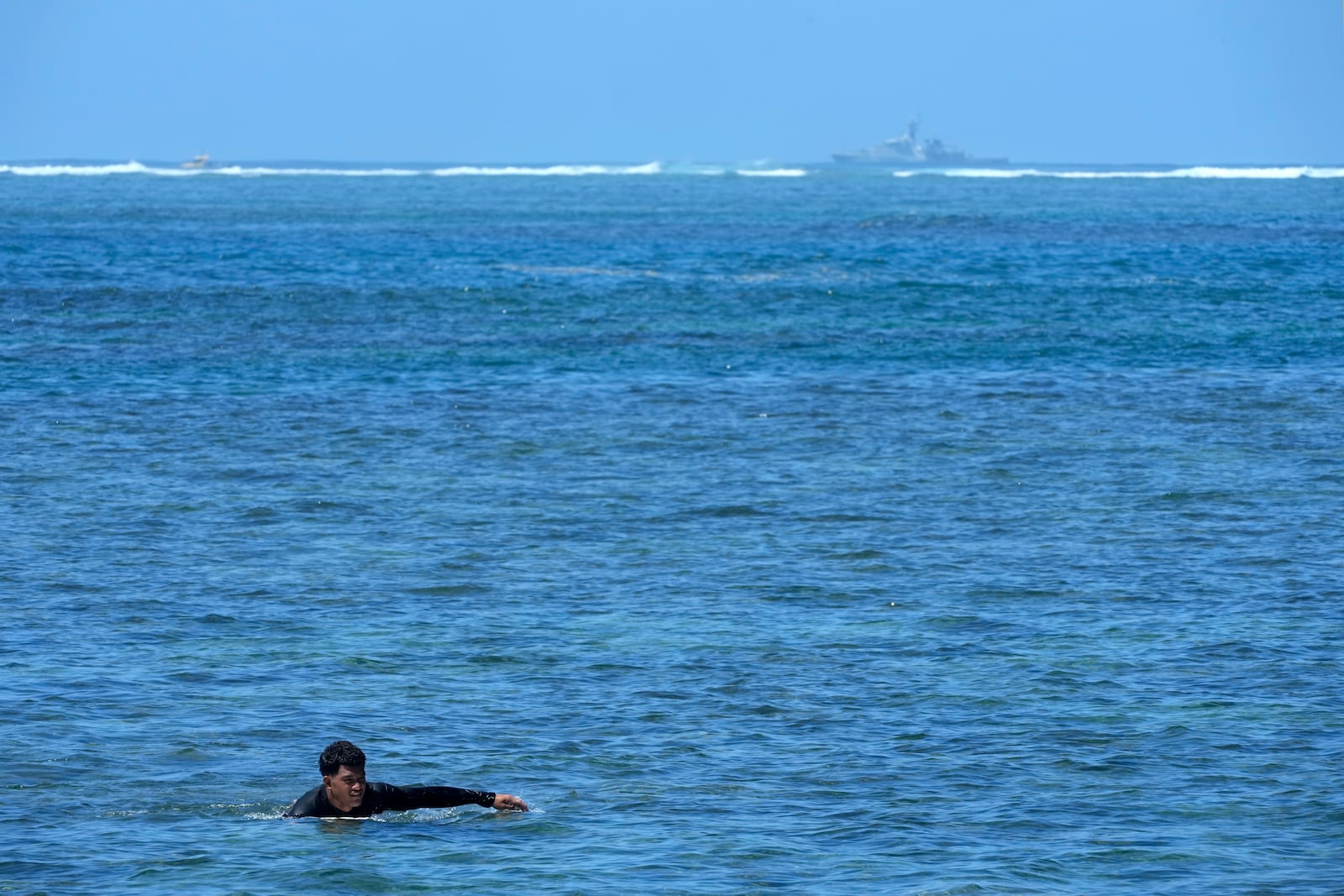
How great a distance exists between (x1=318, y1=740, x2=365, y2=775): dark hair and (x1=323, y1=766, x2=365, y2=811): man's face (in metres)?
0.02

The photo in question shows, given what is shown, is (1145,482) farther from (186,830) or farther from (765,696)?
(186,830)

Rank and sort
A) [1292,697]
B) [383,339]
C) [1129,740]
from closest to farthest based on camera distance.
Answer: [1129,740] < [1292,697] < [383,339]

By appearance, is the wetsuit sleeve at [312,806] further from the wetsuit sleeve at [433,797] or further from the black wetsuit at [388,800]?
the wetsuit sleeve at [433,797]

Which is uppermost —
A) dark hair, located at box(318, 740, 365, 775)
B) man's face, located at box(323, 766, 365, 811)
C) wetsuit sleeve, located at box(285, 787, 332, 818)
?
dark hair, located at box(318, 740, 365, 775)

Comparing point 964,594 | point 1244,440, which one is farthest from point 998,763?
point 1244,440

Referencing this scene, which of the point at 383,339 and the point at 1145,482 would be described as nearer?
the point at 1145,482

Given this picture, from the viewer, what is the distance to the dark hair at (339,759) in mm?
13172

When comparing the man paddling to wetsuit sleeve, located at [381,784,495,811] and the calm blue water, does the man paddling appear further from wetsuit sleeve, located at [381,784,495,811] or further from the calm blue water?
the calm blue water

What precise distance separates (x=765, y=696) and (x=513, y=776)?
3015 mm

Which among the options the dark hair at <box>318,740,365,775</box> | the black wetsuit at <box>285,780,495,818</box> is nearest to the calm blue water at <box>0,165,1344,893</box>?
the black wetsuit at <box>285,780,495,818</box>

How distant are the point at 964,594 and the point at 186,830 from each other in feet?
32.4

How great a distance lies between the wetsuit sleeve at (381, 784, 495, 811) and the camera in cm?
1330

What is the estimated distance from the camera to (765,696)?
54.2 feet

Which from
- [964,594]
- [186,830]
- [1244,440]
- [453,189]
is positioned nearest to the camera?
[186,830]
